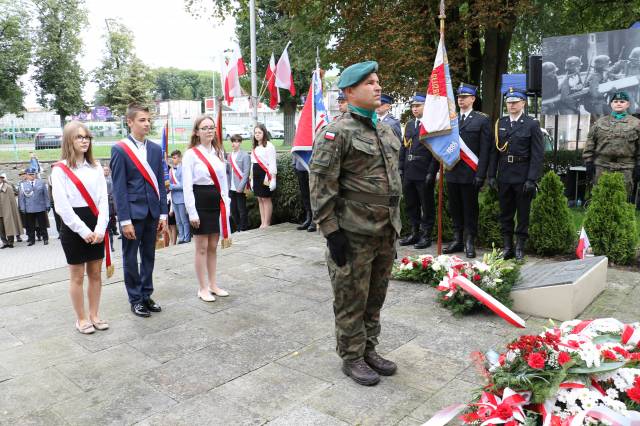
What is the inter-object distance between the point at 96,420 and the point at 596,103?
11722mm

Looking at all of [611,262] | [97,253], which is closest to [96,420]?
[97,253]

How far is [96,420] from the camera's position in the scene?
326cm

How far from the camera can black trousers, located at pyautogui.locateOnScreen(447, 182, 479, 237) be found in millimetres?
7082

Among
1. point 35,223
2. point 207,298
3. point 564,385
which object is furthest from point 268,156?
point 35,223

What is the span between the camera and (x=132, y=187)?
4.93 metres

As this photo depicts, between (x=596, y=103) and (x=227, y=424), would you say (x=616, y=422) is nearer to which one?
(x=227, y=424)

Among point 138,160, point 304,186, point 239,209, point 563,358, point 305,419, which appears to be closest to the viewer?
point 563,358

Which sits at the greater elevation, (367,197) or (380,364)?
(367,197)

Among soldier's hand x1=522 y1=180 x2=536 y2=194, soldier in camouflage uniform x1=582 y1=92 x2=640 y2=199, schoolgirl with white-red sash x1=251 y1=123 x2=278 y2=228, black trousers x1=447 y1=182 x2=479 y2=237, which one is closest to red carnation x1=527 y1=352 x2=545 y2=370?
soldier's hand x1=522 y1=180 x2=536 y2=194

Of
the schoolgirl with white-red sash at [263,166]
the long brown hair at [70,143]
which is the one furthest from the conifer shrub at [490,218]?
the long brown hair at [70,143]

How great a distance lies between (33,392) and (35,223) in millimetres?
12181

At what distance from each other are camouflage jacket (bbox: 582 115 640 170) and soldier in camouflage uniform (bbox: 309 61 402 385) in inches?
225

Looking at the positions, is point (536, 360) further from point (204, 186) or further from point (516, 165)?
point (516, 165)

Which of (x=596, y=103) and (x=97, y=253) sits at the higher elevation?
(x=596, y=103)
